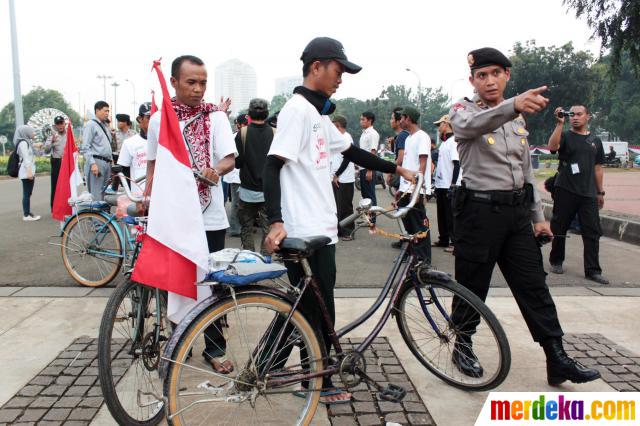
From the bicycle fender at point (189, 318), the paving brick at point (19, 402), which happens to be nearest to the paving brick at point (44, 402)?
the paving brick at point (19, 402)

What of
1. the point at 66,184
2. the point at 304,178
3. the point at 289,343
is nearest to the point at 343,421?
the point at 289,343

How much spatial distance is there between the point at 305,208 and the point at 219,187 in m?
0.85

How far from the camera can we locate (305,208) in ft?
9.18

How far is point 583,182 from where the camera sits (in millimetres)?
5793

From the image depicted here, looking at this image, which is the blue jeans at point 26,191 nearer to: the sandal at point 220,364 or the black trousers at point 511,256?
the sandal at point 220,364

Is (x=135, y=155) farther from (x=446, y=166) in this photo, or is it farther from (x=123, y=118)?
(x=446, y=166)

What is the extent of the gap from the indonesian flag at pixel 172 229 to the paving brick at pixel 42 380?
1172 mm

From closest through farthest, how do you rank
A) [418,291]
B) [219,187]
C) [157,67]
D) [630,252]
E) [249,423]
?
[157,67], [249,423], [418,291], [219,187], [630,252]

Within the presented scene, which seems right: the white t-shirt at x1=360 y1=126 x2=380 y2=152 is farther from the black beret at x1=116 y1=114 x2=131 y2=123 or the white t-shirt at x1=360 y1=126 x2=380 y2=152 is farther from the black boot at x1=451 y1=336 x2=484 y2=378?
the black boot at x1=451 y1=336 x2=484 y2=378

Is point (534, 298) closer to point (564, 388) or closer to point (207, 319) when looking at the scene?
point (564, 388)

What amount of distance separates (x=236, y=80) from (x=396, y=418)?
118590 millimetres

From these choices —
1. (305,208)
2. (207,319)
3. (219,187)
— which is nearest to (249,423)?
(207,319)

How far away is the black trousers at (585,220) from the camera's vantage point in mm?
5797

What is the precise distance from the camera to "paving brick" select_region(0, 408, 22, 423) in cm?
278
